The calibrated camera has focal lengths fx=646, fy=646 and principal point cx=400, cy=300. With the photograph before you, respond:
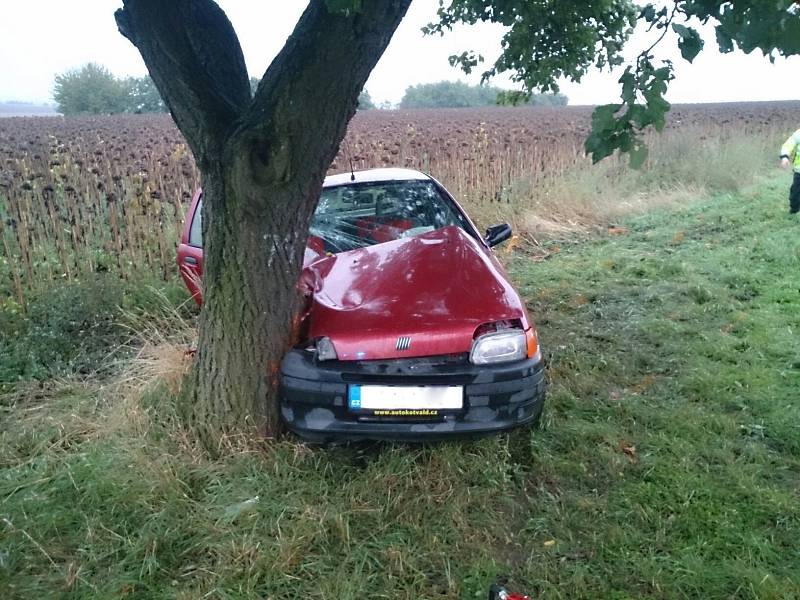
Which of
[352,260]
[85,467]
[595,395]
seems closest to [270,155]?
[352,260]

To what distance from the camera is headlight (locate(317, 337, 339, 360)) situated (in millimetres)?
3064

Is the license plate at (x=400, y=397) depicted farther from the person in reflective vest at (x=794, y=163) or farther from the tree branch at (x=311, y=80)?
the person in reflective vest at (x=794, y=163)

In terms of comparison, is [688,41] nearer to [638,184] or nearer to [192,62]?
[192,62]

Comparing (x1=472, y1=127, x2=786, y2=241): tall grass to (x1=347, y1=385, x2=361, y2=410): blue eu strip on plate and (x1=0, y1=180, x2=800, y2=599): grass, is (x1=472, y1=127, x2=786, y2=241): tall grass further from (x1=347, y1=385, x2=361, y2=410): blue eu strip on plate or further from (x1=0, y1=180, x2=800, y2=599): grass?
(x1=347, y1=385, x2=361, y2=410): blue eu strip on plate

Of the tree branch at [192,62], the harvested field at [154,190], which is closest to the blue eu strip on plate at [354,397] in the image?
the tree branch at [192,62]

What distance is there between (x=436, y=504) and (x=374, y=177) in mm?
2643

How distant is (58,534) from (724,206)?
447 inches

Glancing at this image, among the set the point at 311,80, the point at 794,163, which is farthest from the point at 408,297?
the point at 794,163

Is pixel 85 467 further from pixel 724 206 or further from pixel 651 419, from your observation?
pixel 724 206

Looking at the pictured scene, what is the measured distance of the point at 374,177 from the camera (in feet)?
15.8

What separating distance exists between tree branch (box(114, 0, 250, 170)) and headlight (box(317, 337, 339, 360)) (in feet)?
3.26

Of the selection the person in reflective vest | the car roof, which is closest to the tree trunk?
the car roof

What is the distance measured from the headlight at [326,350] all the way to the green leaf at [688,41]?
95.4 inches

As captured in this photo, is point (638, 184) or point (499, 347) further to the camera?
point (638, 184)
